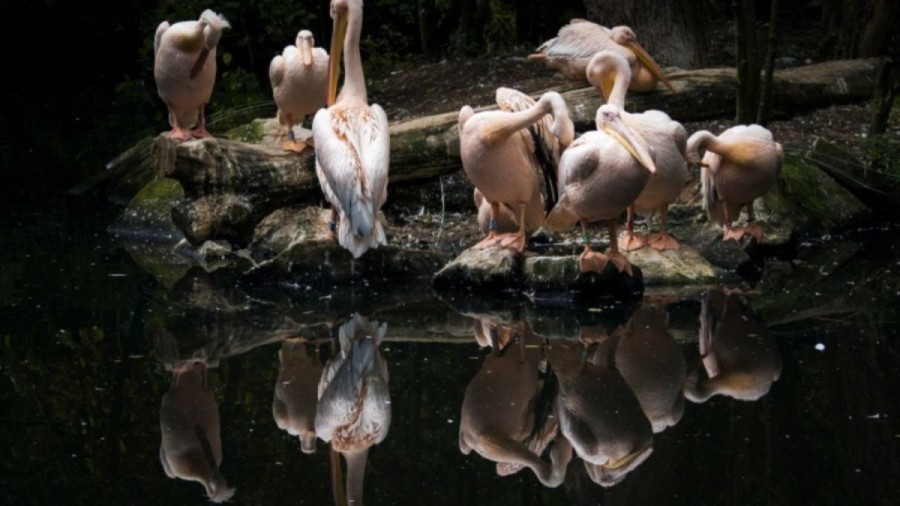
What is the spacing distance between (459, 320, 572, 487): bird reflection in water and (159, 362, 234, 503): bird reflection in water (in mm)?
835

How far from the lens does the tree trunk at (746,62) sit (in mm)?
8602

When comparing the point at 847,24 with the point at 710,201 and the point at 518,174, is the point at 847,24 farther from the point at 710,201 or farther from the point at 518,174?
the point at 518,174

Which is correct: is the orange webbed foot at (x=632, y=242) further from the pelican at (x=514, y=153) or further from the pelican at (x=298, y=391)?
the pelican at (x=298, y=391)

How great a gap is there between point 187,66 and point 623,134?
3159mm

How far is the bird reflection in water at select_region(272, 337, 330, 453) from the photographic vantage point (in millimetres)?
4715

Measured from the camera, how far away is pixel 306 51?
8234mm

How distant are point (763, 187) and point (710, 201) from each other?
12.1 inches

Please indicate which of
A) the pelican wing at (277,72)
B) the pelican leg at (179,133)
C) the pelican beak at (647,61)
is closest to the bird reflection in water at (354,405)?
the pelican leg at (179,133)

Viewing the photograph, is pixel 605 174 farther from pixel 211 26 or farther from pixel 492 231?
pixel 211 26

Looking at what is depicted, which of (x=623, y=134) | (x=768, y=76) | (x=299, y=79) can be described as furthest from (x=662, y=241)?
(x=299, y=79)

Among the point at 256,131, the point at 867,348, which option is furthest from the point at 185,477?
the point at 256,131

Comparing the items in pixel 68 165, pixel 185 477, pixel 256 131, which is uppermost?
pixel 185 477

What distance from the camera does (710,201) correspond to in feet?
24.6

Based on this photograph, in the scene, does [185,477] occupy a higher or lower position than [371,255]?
higher
